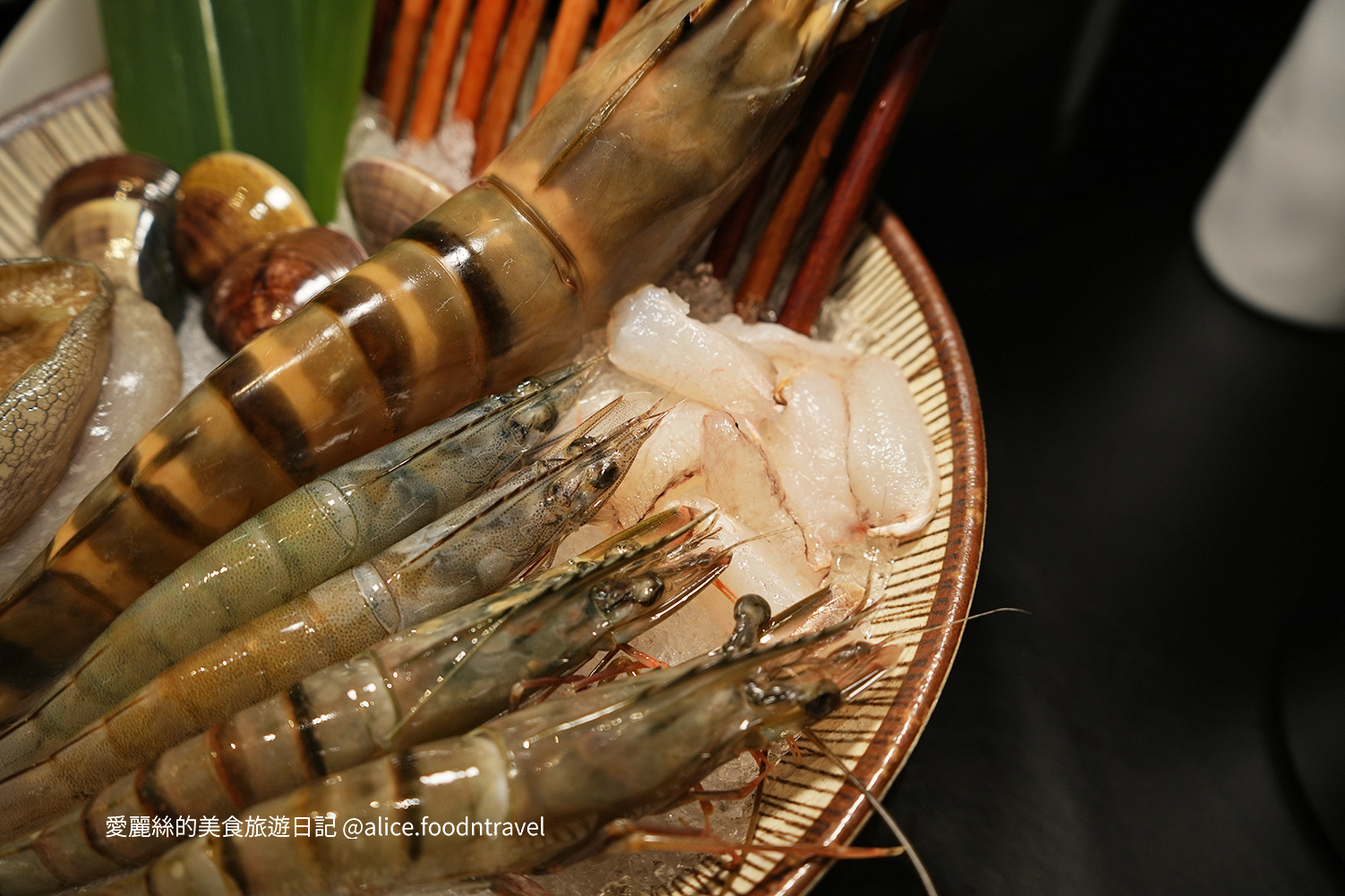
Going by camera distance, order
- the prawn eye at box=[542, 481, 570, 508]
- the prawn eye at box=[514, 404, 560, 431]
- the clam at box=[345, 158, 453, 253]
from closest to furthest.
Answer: the prawn eye at box=[542, 481, 570, 508], the prawn eye at box=[514, 404, 560, 431], the clam at box=[345, 158, 453, 253]

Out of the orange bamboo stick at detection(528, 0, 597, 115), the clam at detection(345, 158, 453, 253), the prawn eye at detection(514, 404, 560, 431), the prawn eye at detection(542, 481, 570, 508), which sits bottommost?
the prawn eye at detection(542, 481, 570, 508)

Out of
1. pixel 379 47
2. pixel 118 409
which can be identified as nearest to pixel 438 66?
pixel 379 47

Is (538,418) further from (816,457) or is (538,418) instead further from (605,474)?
(816,457)

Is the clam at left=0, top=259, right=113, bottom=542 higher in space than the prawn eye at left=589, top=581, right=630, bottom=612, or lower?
higher

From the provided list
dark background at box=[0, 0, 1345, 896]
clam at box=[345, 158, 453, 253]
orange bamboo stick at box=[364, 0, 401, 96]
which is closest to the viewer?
dark background at box=[0, 0, 1345, 896]

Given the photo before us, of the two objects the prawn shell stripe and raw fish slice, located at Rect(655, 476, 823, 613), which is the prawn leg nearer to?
the prawn shell stripe

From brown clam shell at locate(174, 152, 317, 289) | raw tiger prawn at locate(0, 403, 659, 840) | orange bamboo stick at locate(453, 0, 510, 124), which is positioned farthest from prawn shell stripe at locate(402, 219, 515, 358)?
orange bamboo stick at locate(453, 0, 510, 124)

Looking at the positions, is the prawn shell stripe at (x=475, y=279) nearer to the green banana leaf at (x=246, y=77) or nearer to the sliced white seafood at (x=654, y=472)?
the sliced white seafood at (x=654, y=472)

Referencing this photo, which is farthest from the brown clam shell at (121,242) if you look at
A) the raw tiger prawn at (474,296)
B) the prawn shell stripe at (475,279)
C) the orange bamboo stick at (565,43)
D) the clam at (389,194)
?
the orange bamboo stick at (565,43)
